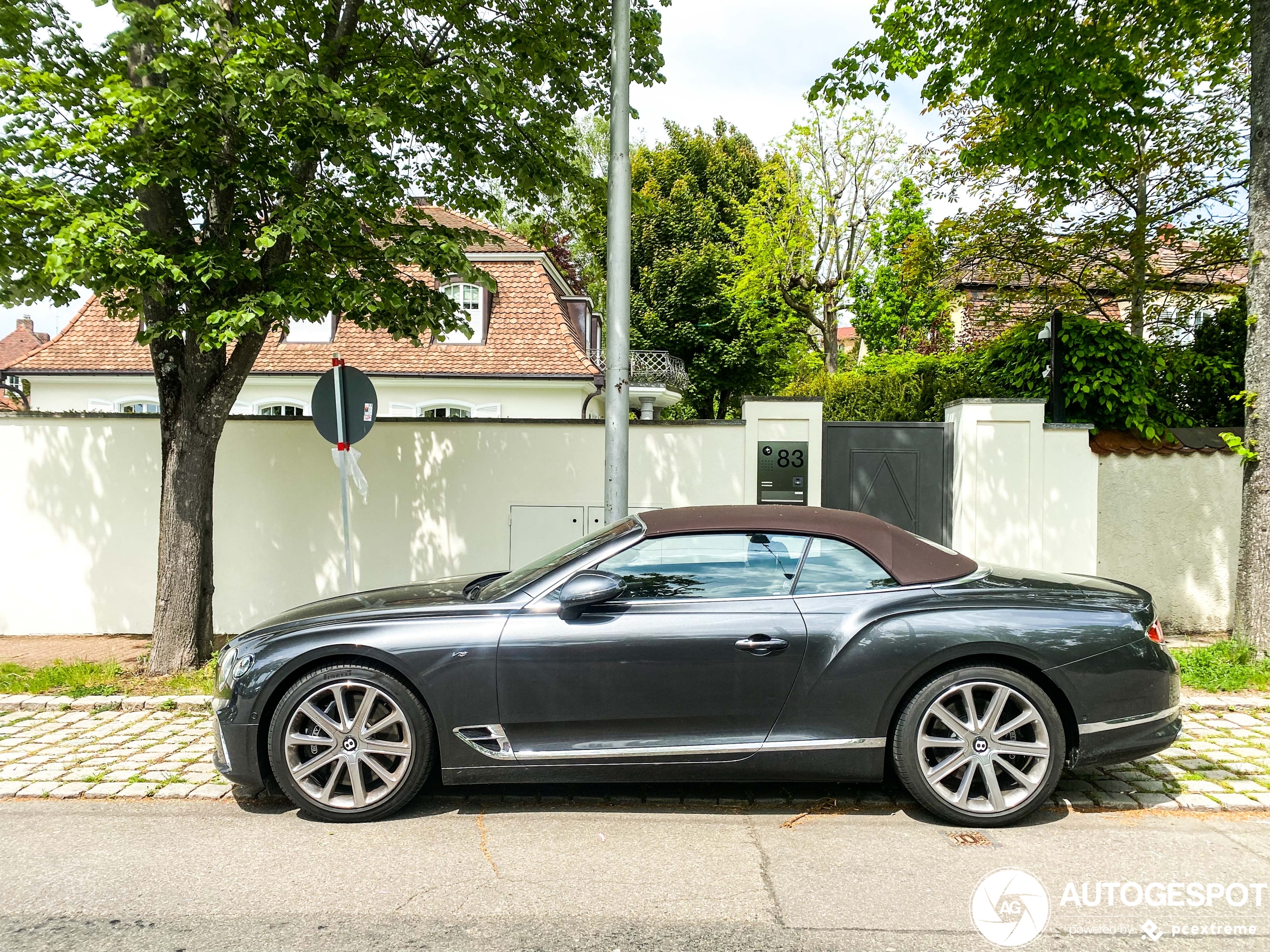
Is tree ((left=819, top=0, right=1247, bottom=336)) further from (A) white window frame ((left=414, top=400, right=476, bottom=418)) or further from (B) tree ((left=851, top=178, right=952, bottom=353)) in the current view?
(A) white window frame ((left=414, top=400, right=476, bottom=418))

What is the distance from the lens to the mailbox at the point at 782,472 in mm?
8938

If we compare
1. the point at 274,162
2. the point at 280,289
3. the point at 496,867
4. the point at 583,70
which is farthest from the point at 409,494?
the point at 496,867

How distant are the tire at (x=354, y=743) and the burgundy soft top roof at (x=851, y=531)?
4.99ft

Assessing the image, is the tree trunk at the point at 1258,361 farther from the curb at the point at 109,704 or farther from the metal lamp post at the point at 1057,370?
the curb at the point at 109,704

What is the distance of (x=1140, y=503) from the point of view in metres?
9.10

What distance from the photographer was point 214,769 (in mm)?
5102

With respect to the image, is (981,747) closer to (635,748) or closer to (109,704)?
(635,748)

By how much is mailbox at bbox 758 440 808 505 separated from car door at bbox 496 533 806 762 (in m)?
4.77

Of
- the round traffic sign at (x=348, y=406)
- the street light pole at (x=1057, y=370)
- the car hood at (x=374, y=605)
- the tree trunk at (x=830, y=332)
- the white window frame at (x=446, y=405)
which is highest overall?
the tree trunk at (x=830, y=332)

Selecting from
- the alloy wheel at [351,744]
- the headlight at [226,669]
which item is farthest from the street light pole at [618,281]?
the headlight at [226,669]

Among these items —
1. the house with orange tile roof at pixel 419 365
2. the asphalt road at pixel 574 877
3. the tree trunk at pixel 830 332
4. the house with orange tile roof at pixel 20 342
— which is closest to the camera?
the asphalt road at pixel 574 877

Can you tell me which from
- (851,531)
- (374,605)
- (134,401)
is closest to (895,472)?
(851,531)

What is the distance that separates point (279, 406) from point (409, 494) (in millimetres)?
16483

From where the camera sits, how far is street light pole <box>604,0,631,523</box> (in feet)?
23.3
